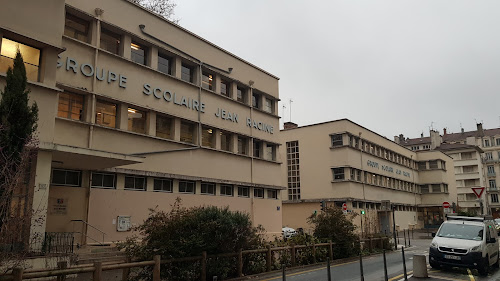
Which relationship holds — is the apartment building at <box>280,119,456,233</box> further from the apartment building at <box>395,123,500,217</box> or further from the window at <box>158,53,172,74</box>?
the apartment building at <box>395,123,500,217</box>

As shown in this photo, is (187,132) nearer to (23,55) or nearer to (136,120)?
(136,120)

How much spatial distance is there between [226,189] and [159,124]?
286 inches

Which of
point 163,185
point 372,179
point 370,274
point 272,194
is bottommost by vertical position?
point 370,274

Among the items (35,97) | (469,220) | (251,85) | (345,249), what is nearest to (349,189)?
(251,85)

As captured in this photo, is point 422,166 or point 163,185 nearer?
point 163,185

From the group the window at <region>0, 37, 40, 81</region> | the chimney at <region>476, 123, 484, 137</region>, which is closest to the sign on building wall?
the window at <region>0, 37, 40, 81</region>

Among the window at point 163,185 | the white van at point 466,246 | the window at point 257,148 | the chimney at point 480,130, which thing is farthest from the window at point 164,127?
the chimney at point 480,130

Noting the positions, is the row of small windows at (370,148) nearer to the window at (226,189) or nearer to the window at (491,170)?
the window at (226,189)

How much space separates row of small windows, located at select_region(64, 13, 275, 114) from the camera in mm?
20250

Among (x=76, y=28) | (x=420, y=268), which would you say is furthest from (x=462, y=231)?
(x=76, y=28)

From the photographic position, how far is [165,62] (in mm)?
25438

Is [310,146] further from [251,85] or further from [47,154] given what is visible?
[47,154]

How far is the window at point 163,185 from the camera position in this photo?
23.0 metres

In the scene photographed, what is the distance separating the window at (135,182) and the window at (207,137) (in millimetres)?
5931
